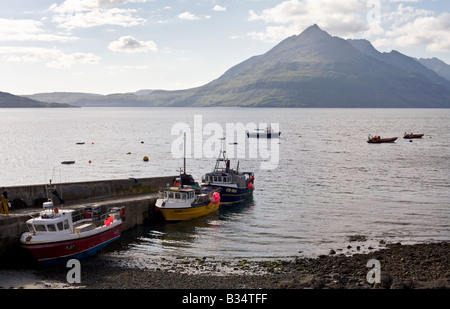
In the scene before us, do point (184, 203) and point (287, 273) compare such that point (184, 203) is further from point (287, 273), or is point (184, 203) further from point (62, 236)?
point (287, 273)

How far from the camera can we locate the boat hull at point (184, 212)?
44531 mm

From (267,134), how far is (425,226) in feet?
419

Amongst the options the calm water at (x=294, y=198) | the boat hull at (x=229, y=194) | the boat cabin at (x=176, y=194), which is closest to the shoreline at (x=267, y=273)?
the calm water at (x=294, y=198)

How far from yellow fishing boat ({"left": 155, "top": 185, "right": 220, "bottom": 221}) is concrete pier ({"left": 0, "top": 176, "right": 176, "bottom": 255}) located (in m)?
1.20

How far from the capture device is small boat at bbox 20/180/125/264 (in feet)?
98.8

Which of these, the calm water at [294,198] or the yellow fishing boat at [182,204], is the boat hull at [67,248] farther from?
the yellow fishing boat at [182,204]

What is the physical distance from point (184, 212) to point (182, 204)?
83 cm

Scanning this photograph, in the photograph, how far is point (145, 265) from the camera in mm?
32125

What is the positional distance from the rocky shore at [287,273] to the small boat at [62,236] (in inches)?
46.8

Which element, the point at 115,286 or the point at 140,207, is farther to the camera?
the point at 140,207

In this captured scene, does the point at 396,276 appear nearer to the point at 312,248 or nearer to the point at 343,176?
the point at 312,248

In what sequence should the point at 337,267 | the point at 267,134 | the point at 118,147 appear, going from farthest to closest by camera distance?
1. the point at 267,134
2. the point at 118,147
3. the point at 337,267
